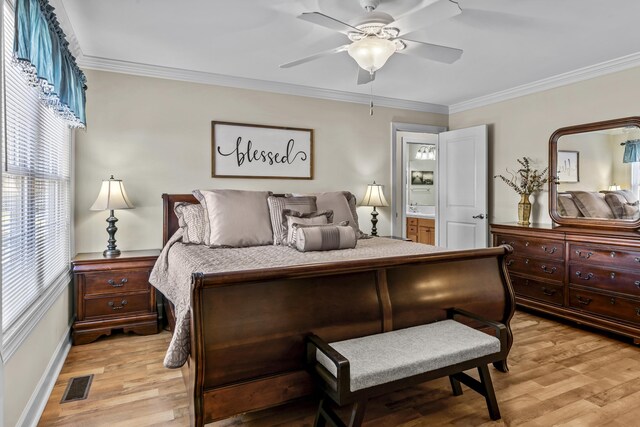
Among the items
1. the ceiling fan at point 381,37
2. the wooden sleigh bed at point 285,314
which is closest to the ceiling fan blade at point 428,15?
the ceiling fan at point 381,37

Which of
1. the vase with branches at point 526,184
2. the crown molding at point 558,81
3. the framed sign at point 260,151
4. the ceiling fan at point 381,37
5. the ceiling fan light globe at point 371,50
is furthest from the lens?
the vase with branches at point 526,184

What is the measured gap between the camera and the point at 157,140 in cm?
371

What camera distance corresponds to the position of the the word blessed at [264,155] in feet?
13.3

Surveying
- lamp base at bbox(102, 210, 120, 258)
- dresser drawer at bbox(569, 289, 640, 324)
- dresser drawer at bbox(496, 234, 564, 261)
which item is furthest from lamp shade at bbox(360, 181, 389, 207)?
lamp base at bbox(102, 210, 120, 258)

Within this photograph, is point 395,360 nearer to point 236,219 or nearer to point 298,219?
point 298,219

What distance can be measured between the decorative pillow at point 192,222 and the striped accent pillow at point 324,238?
2.80 ft

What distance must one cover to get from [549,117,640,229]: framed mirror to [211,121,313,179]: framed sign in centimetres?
264

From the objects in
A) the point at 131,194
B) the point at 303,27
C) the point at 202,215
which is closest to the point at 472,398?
the point at 202,215

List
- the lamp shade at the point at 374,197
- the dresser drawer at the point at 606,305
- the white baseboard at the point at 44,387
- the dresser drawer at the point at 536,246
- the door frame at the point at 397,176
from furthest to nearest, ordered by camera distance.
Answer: the door frame at the point at 397,176
the lamp shade at the point at 374,197
the dresser drawer at the point at 536,246
the dresser drawer at the point at 606,305
the white baseboard at the point at 44,387

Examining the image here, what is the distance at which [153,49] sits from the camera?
3207 millimetres

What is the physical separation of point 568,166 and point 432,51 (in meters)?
2.33

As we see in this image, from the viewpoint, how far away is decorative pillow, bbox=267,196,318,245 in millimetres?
3330

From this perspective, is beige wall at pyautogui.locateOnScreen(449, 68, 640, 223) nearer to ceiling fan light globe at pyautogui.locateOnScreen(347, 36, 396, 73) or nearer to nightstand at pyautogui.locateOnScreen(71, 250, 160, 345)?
Answer: ceiling fan light globe at pyautogui.locateOnScreen(347, 36, 396, 73)

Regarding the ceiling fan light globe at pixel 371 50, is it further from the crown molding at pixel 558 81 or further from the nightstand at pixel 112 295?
the crown molding at pixel 558 81
